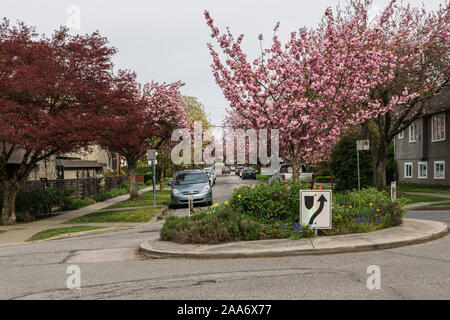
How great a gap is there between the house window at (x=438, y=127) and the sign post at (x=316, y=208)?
85.6ft

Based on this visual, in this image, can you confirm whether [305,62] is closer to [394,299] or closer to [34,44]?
[394,299]

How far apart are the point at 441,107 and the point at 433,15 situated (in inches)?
295

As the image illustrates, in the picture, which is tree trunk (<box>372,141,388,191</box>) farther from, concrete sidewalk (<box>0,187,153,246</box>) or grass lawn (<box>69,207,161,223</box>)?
concrete sidewalk (<box>0,187,153,246</box>)

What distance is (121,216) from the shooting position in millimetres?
18875

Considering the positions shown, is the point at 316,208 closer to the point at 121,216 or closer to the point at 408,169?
the point at 121,216

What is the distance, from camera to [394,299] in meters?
5.52

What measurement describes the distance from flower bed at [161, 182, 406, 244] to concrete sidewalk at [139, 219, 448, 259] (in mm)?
328

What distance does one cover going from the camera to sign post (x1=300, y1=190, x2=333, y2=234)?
958 centimetres

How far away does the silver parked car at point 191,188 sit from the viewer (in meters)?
21.9

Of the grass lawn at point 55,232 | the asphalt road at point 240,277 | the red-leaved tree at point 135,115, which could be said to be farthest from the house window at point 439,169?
the grass lawn at point 55,232

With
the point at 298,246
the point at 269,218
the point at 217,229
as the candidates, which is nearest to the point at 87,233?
the point at 217,229

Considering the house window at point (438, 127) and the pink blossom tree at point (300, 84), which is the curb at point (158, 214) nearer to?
the pink blossom tree at point (300, 84)

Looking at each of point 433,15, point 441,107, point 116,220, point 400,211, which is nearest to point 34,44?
point 116,220

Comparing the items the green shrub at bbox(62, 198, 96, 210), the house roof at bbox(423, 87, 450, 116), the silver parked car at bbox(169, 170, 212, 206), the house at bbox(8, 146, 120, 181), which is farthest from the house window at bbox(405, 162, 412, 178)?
the green shrub at bbox(62, 198, 96, 210)
